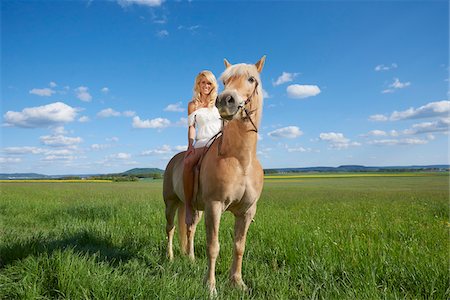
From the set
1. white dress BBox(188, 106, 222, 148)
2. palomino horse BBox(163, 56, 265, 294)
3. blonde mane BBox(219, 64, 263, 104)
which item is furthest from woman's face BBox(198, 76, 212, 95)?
blonde mane BBox(219, 64, 263, 104)

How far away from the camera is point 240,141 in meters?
3.63

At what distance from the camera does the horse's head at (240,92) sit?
9.96ft

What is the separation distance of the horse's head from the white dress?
1.17 m

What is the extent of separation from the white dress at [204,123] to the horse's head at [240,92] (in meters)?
1.17

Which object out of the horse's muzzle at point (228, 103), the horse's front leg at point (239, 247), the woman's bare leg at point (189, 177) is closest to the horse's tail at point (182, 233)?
the woman's bare leg at point (189, 177)

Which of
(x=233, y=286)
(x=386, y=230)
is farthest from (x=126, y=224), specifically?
(x=386, y=230)

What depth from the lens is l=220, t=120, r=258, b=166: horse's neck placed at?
11.8 ft

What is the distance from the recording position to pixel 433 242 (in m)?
5.93

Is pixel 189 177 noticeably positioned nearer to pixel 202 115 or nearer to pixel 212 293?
pixel 202 115

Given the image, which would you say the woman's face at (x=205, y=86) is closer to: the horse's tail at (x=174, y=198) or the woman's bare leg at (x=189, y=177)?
the woman's bare leg at (x=189, y=177)

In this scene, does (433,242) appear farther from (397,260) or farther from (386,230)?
(397,260)

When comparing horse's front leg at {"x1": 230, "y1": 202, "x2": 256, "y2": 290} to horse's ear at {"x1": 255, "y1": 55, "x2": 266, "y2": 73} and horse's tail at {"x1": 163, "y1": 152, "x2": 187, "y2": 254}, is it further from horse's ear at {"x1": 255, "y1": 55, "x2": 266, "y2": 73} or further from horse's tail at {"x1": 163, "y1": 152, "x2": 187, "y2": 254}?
horse's ear at {"x1": 255, "y1": 55, "x2": 266, "y2": 73}

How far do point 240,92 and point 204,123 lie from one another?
1431 mm

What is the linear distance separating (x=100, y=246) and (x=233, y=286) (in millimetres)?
2981
